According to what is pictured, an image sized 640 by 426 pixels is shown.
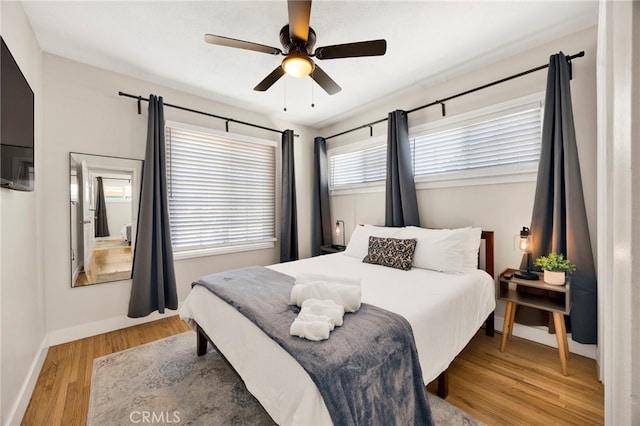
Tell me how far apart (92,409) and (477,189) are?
3.57 metres

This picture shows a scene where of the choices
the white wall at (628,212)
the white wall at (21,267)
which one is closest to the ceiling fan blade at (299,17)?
the white wall at (628,212)

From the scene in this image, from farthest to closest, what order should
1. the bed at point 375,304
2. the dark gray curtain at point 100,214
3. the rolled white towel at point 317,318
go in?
the dark gray curtain at point 100,214, the rolled white towel at point 317,318, the bed at point 375,304

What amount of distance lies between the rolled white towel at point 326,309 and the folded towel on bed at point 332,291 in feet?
0.15

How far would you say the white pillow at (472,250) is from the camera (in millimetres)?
2430

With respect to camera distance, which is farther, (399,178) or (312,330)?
(399,178)

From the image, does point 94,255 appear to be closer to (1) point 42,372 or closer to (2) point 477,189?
(1) point 42,372

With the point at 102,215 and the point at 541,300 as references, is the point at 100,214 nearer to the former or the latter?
the point at 102,215

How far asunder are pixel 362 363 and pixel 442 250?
5.28 feet

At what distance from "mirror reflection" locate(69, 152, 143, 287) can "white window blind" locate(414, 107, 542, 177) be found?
3285 millimetres

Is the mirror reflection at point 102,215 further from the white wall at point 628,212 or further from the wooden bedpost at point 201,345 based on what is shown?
the white wall at point 628,212

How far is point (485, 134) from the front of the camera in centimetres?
270

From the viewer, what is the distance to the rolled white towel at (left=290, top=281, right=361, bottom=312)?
Result: 57.9 inches

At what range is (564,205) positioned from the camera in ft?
7.06

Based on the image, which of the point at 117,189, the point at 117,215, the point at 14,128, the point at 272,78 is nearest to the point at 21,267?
the point at 14,128
